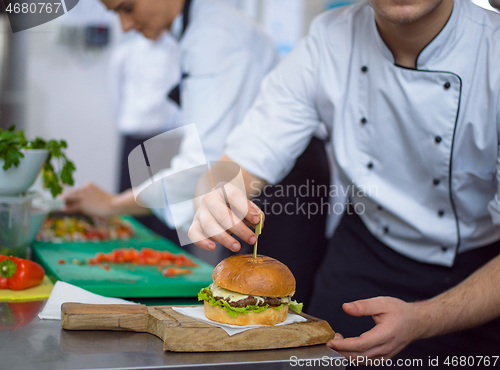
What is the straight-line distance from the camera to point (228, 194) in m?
1.08

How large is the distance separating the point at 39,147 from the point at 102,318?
66 centimetres

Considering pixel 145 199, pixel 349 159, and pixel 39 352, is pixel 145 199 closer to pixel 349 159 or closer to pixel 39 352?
pixel 349 159

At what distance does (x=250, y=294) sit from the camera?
983mm

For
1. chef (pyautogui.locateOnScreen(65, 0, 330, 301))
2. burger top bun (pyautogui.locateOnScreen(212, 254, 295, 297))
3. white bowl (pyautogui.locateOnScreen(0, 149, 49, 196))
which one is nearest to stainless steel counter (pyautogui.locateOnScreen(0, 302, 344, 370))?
burger top bun (pyautogui.locateOnScreen(212, 254, 295, 297))

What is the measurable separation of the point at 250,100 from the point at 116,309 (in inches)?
50.1

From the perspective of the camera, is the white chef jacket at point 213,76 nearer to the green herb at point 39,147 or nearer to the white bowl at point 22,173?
the green herb at point 39,147

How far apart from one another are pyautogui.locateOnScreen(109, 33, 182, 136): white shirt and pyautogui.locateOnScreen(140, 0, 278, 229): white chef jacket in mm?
1838

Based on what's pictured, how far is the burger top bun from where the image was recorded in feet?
3.22

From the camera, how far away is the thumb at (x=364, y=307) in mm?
980

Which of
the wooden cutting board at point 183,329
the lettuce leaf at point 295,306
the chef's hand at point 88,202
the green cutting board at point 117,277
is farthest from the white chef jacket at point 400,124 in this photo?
the chef's hand at point 88,202

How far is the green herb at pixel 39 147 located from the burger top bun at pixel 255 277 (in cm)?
63

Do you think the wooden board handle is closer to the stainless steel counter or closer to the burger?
the stainless steel counter

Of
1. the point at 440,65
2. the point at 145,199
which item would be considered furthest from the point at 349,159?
the point at 145,199

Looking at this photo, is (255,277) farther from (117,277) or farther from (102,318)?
(117,277)
